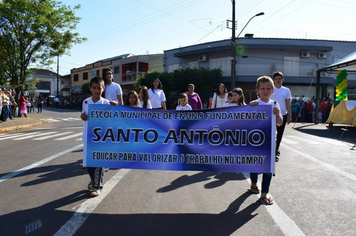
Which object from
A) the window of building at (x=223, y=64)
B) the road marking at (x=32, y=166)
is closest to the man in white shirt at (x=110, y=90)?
the road marking at (x=32, y=166)

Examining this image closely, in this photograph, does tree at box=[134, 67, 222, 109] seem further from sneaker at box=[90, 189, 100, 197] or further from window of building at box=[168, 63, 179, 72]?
sneaker at box=[90, 189, 100, 197]

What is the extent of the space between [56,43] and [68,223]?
770 inches

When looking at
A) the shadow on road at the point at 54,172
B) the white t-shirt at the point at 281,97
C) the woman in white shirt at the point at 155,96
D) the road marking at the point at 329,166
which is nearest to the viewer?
the shadow on road at the point at 54,172

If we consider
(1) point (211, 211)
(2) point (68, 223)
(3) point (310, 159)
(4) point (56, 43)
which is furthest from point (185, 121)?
(4) point (56, 43)

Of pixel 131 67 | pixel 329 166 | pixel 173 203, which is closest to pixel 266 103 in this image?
pixel 173 203

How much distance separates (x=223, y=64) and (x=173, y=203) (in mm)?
31893

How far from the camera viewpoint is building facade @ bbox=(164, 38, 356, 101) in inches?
1270

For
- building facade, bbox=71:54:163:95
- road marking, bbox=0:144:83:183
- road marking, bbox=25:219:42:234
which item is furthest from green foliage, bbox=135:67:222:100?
road marking, bbox=25:219:42:234

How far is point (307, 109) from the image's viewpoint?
22.2m

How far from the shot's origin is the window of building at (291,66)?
32594mm

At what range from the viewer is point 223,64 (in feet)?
113

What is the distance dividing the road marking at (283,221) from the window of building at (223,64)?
31.1m

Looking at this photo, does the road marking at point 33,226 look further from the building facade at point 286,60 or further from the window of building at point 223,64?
the window of building at point 223,64

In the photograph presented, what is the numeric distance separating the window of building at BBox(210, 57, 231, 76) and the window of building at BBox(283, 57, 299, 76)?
249 inches
